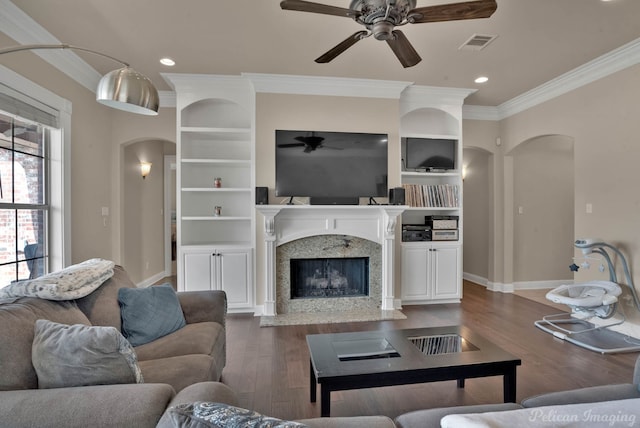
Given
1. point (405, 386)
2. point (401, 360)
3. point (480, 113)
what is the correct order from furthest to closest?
1. point (480, 113)
2. point (405, 386)
3. point (401, 360)

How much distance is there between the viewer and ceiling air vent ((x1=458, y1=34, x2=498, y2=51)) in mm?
2893

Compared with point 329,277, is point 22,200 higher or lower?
higher

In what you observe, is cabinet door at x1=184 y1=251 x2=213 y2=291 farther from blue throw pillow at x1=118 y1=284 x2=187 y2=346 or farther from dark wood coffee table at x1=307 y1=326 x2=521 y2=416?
dark wood coffee table at x1=307 y1=326 x2=521 y2=416

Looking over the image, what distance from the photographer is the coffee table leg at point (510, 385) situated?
1.77 meters

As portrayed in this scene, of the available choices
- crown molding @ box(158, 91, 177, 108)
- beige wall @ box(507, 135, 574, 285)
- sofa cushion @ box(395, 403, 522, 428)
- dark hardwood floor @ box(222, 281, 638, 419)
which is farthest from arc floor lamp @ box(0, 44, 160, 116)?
beige wall @ box(507, 135, 574, 285)

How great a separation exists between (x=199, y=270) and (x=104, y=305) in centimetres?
195

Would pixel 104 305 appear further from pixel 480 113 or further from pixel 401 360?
pixel 480 113

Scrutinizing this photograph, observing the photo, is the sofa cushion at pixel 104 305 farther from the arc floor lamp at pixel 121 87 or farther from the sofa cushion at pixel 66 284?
the arc floor lamp at pixel 121 87

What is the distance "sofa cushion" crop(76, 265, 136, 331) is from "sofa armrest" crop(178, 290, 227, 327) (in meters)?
0.42

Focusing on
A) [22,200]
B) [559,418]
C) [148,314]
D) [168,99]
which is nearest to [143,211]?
[168,99]

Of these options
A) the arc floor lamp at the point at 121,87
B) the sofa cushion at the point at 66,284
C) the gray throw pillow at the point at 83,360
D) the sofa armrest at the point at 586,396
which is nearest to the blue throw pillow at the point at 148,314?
the sofa cushion at the point at 66,284

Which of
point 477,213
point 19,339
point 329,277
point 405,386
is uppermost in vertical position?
point 477,213

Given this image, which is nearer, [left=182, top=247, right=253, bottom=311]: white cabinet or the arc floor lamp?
the arc floor lamp

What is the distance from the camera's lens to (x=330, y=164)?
12.7 feet
